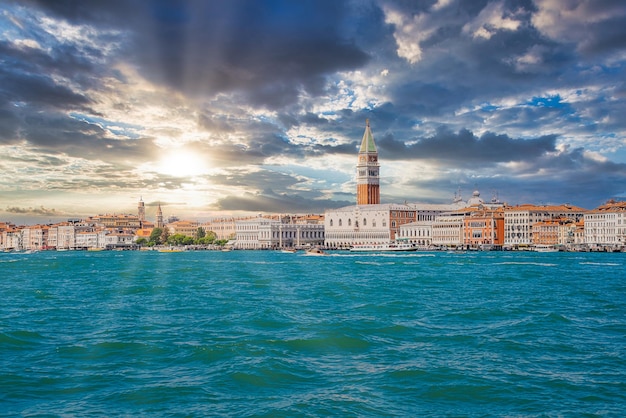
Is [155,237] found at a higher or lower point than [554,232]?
higher

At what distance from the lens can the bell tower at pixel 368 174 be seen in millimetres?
107688

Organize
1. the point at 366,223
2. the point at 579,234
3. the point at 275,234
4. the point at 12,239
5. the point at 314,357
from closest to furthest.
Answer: the point at 314,357 → the point at 579,234 → the point at 366,223 → the point at 275,234 → the point at 12,239

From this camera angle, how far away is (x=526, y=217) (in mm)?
81750

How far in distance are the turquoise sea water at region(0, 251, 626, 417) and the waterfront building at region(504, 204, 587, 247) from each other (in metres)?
66.1

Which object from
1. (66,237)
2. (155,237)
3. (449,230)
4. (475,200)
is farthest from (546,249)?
(66,237)

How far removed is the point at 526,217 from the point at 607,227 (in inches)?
477

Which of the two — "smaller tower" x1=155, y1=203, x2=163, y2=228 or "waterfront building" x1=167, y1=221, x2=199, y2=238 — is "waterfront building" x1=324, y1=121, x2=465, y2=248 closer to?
"waterfront building" x1=167, y1=221, x2=199, y2=238

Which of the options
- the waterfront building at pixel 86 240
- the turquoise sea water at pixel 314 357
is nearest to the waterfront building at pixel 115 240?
the waterfront building at pixel 86 240

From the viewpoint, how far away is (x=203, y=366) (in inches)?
360

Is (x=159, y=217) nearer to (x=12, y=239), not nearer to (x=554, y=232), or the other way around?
(x=12, y=239)

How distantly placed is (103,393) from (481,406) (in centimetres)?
441

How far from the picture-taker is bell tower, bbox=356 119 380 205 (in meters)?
108

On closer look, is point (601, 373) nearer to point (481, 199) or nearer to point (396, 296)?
point (396, 296)

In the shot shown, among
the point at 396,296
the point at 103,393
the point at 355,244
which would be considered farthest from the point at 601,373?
the point at 355,244
